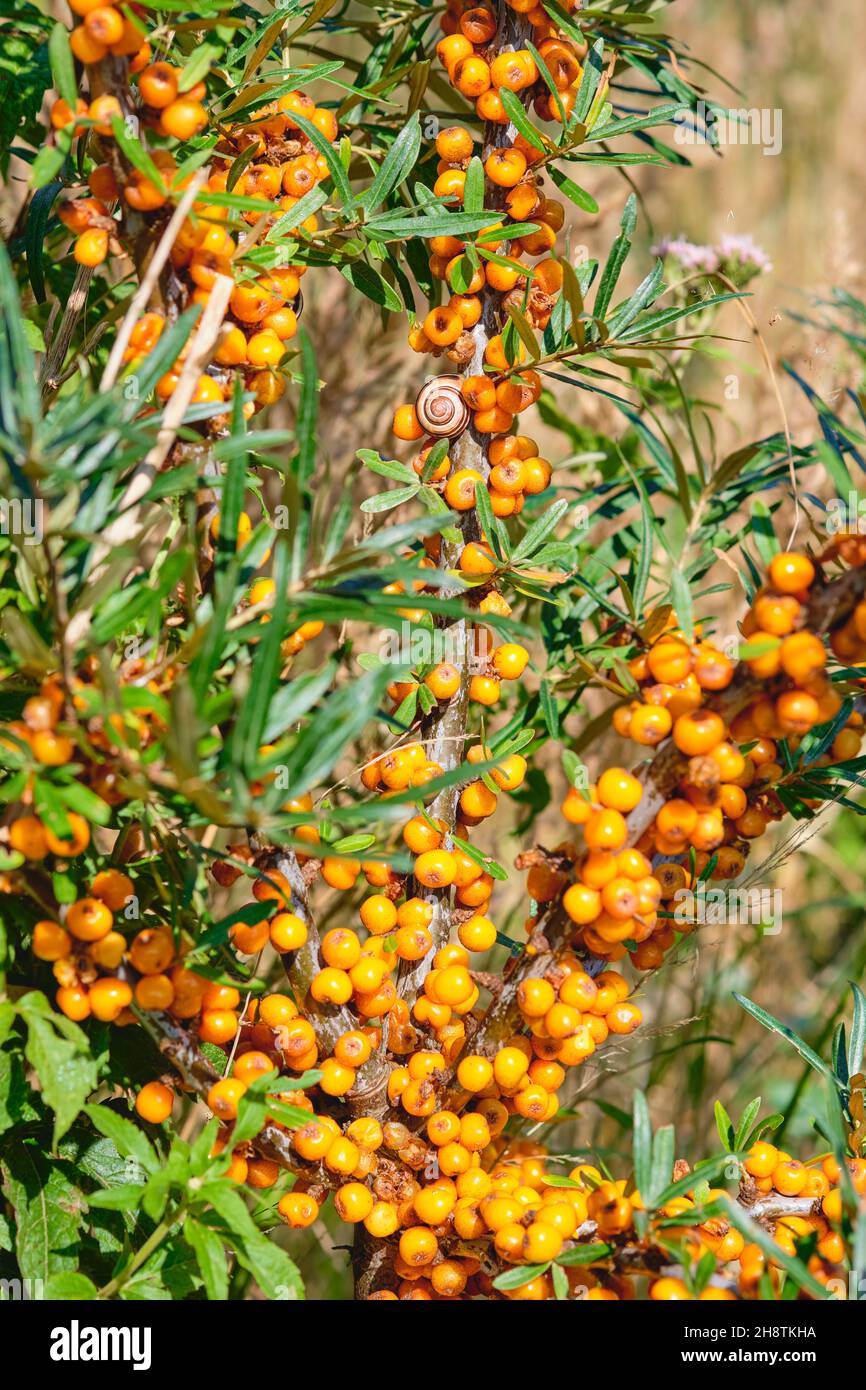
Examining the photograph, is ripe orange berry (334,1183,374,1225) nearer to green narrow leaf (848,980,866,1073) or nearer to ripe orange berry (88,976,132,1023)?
ripe orange berry (88,976,132,1023)

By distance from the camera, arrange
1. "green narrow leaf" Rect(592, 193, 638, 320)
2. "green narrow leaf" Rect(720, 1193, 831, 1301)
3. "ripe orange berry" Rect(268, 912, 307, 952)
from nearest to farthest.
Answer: "green narrow leaf" Rect(720, 1193, 831, 1301) → "ripe orange berry" Rect(268, 912, 307, 952) → "green narrow leaf" Rect(592, 193, 638, 320)

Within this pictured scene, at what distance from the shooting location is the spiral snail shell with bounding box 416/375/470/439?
1093 mm

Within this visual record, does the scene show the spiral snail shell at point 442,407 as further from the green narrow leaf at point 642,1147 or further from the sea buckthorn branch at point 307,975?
the green narrow leaf at point 642,1147

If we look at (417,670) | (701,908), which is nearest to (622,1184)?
(701,908)

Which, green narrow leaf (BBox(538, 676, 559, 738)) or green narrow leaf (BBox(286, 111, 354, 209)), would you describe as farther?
green narrow leaf (BBox(538, 676, 559, 738))

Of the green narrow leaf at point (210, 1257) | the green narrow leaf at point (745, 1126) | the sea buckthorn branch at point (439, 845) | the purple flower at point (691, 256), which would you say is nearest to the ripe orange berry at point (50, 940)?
the sea buckthorn branch at point (439, 845)

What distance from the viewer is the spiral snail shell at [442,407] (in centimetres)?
109

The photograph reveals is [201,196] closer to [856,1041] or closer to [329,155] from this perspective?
[329,155]

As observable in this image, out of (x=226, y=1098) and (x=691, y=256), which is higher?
(x=691, y=256)

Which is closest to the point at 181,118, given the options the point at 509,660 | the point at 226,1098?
the point at 509,660

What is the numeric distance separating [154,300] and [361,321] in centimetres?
114

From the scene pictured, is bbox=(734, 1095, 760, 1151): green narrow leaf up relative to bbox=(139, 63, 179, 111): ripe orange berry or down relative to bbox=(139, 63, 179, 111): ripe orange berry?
down

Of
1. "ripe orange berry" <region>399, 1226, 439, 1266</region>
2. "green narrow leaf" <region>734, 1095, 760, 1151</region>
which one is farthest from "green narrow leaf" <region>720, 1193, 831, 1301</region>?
"ripe orange berry" <region>399, 1226, 439, 1266</region>

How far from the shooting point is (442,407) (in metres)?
1.09
